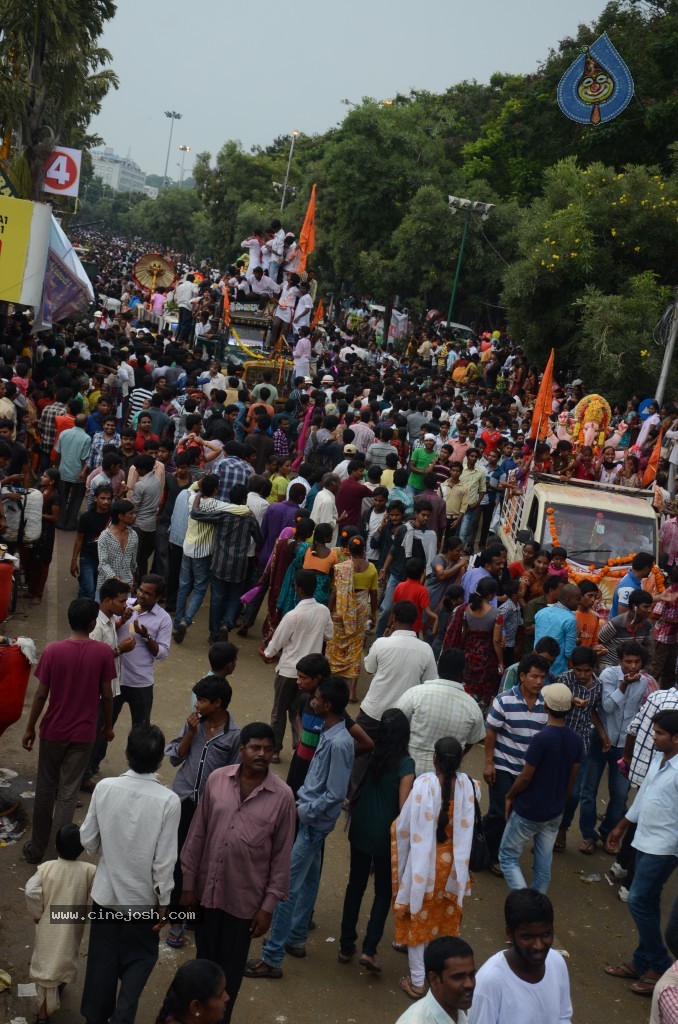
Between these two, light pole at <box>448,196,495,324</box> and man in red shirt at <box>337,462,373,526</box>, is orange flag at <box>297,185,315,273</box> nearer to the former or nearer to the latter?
light pole at <box>448,196,495,324</box>

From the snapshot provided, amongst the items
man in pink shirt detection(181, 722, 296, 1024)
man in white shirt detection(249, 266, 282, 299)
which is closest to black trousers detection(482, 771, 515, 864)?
man in pink shirt detection(181, 722, 296, 1024)

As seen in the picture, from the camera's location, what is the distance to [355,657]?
9203mm

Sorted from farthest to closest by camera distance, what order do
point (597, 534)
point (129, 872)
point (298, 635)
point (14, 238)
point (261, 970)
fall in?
point (14, 238), point (597, 534), point (298, 635), point (261, 970), point (129, 872)

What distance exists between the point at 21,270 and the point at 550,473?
6.79m

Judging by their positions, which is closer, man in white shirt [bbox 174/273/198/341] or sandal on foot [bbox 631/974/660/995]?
sandal on foot [bbox 631/974/660/995]

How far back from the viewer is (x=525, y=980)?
4.33m

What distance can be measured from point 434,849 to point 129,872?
150cm

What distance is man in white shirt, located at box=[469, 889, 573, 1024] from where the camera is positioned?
14.0 ft

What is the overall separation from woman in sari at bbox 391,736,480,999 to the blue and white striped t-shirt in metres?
1.28

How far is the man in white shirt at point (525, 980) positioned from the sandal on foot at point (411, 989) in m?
1.65

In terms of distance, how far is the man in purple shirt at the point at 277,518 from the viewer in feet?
34.0

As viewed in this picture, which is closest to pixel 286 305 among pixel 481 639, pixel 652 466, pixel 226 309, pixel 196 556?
pixel 226 309

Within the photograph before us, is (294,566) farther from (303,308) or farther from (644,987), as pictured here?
(303,308)

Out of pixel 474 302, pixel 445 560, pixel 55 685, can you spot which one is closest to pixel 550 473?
pixel 445 560
